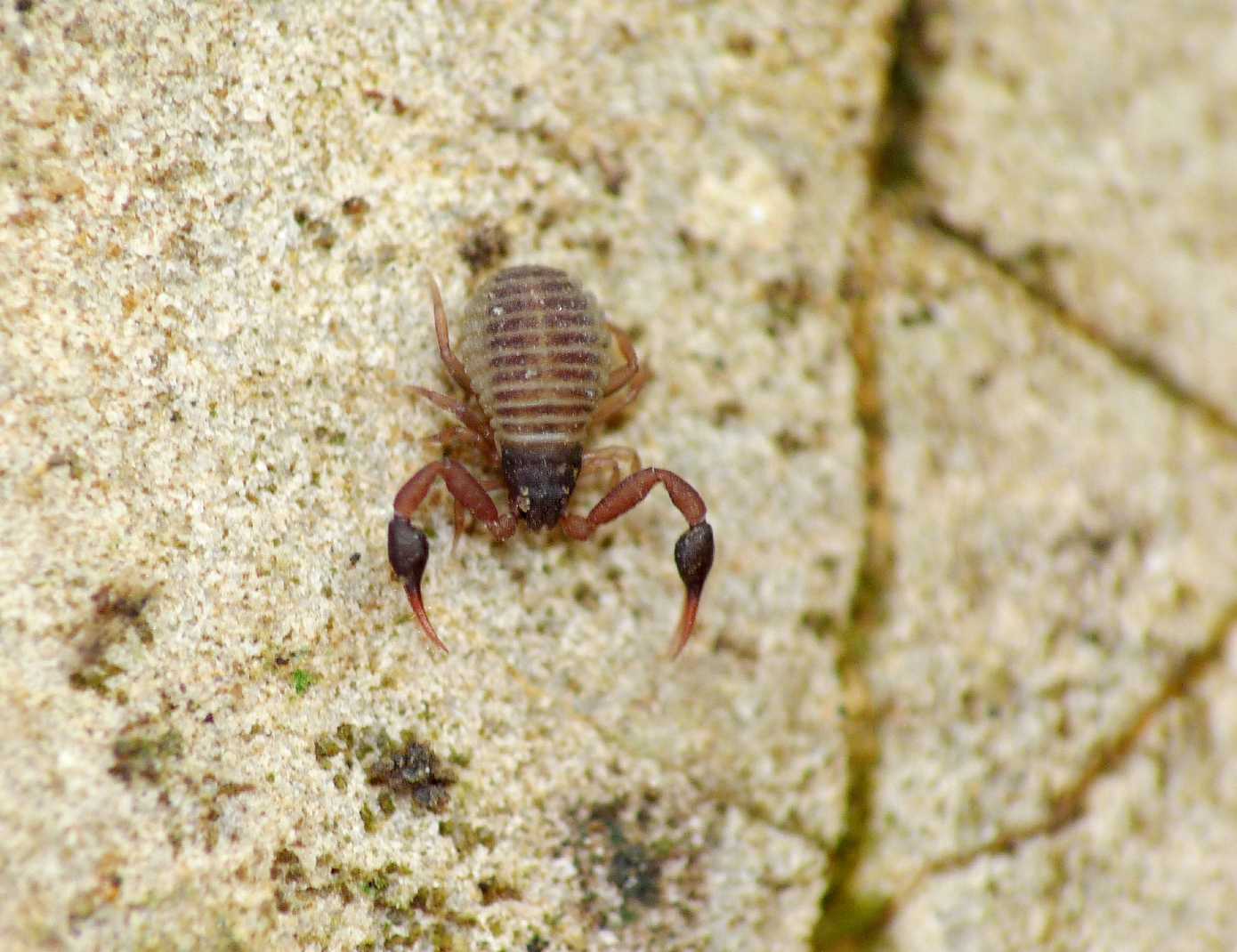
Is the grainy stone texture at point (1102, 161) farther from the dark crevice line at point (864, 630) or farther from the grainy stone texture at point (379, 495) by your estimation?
the grainy stone texture at point (379, 495)

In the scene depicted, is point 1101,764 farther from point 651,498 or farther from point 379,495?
point 379,495

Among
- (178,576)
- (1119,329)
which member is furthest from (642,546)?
(1119,329)

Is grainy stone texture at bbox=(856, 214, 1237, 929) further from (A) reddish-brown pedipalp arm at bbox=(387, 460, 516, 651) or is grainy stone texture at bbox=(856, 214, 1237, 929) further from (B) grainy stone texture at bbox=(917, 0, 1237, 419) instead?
(A) reddish-brown pedipalp arm at bbox=(387, 460, 516, 651)

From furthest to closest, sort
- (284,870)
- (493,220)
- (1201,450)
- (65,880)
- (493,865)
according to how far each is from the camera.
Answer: (1201,450) < (493,220) < (493,865) < (284,870) < (65,880)

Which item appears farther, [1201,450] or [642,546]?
[1201,450]

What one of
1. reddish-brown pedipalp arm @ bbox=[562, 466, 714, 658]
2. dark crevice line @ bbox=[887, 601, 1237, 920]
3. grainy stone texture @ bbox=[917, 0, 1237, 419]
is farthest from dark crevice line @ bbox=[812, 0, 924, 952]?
reddish-brown pedipalp arm @ bbox=[562, 466, 714, 658]

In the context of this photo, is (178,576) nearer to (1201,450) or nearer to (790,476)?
(790,476)
